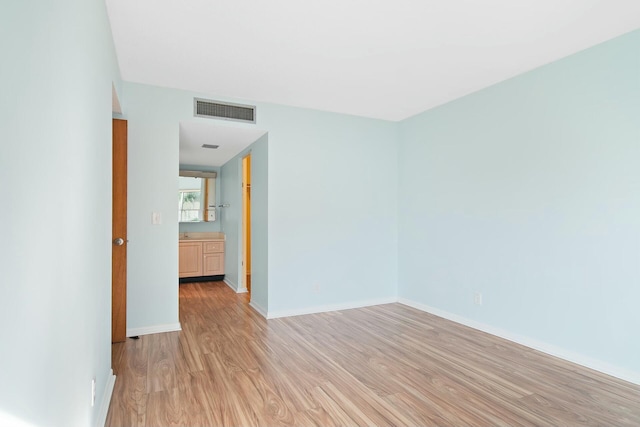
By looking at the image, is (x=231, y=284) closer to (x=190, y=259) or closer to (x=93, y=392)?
(x=190, y=259)

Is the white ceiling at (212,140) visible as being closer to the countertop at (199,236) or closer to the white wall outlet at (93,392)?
the countertop at (199,236)

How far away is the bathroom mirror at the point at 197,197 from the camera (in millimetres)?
6332

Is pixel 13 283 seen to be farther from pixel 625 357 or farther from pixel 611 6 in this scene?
pixel 625 357

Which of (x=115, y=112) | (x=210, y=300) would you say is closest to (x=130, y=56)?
(x=115, y=112)

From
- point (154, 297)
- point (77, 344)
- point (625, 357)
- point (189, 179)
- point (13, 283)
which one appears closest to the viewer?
point (13, 283)

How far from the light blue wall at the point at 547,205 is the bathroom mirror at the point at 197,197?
404cm

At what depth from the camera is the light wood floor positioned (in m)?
1.96

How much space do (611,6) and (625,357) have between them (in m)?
2.30

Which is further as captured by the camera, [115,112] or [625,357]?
[115,112]

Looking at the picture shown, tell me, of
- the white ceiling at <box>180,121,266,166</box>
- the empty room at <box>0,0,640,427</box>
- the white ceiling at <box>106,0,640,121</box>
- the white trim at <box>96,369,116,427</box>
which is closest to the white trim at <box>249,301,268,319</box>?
the empty room at <box>0,0,640,427</box>

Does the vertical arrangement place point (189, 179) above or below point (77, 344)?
above

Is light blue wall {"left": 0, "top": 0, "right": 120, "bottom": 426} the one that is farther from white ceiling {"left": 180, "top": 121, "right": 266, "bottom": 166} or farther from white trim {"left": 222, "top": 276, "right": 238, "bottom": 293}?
white trim {"left": 222, "top": 276, "right": 238, "bottom": 293}

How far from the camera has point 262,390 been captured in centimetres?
225

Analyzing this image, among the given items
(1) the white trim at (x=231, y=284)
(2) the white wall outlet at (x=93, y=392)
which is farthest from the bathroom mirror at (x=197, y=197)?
(2) the white wall outlet at (x=93, y=392)
